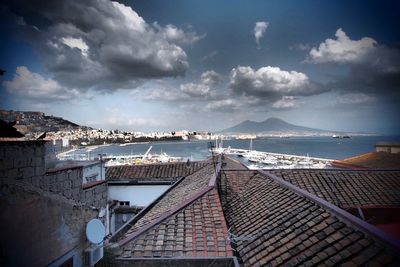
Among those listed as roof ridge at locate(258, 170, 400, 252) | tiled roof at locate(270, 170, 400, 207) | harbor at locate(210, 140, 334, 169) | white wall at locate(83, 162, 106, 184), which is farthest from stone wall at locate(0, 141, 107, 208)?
harbor at locate(210, 140, 334, 169)

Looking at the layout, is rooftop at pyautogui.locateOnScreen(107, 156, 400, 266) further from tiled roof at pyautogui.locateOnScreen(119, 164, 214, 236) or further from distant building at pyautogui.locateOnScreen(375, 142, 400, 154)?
distant building at pyautogui.locateOnScreen(375, 142, 400, 154)

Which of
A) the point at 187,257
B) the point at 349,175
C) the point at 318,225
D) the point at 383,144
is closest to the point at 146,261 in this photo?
the point at 187,257

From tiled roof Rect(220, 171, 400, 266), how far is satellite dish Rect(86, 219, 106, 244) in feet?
11.7

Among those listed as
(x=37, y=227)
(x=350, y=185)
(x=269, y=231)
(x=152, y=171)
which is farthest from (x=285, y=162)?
(x=37, y=227)

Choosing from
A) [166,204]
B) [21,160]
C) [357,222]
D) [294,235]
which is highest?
[21,160]

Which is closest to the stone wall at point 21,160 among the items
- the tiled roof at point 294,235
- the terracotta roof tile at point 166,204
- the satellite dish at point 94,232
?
the satellite dish at point 94,232

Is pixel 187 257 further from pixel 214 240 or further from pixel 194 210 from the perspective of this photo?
pixel 194 210

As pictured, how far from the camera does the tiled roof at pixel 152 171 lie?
18812 millimetres

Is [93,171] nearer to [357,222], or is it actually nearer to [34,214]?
[34,214]

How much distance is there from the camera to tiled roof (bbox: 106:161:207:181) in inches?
741

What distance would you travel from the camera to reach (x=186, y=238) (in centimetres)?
689

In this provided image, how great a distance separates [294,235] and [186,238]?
291 cm

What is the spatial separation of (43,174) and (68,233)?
3.75 feet

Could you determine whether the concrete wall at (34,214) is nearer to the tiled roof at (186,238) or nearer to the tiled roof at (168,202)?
the tiled roof at (186,238)
